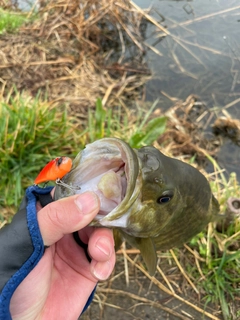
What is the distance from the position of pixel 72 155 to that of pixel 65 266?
1702 mm

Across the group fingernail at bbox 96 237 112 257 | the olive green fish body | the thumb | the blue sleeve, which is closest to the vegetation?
the olive green fish body

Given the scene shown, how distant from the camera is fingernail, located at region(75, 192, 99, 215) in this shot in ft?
5.21

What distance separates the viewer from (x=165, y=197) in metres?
1.96

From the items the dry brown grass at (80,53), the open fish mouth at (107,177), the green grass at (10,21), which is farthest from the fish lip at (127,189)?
the green grass at (10,21)

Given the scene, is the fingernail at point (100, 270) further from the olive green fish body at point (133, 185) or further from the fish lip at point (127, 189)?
the fish lip at point (127, 189)

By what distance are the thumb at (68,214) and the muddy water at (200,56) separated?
125 inches

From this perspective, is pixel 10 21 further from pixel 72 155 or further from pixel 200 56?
pixel 72 155

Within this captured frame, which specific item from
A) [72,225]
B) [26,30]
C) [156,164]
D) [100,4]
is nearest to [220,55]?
[100,4]

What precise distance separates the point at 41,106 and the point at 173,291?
7.32 ft

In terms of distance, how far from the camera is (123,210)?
1667mm

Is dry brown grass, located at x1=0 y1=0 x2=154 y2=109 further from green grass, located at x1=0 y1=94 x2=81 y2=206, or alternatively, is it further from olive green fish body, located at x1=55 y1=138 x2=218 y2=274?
olive green fish body, located at x1=55 y1=138 x2=218 y2=274

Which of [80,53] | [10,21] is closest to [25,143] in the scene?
[80,53]

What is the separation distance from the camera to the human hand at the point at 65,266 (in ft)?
5.33

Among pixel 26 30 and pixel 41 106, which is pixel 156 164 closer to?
pixel 41 106
